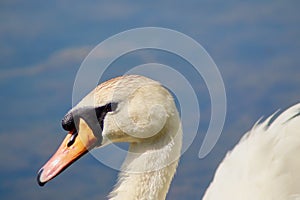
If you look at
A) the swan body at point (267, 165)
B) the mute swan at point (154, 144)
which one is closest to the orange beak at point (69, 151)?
the mute swan at point (154, 144)

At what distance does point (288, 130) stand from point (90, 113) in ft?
2.47

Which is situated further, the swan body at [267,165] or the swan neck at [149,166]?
the swan neck at [149,166]

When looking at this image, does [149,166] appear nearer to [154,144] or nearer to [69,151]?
[154,144]

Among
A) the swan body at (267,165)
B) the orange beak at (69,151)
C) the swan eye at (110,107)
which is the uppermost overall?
the swan eye at (110,107)

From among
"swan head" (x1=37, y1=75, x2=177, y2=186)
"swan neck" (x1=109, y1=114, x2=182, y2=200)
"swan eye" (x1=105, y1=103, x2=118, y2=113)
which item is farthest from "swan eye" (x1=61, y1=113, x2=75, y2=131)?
"swan neck" (x1=109, y1=114, x2=182, y2=200)

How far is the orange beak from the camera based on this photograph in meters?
2.71

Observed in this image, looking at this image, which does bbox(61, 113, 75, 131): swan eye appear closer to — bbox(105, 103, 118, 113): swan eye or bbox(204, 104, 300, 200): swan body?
bbox(105, 103, 118, 113): swan eye

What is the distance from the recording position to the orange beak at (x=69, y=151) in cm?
271

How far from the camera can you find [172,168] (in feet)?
9.55

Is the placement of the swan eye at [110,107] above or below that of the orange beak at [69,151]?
above

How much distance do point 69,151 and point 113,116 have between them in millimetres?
218

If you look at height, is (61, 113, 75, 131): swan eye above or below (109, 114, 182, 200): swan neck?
above

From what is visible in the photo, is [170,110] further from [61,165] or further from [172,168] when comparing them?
[61,165]

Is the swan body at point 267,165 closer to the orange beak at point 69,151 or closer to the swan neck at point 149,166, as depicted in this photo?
the swan neck at point 149,166
